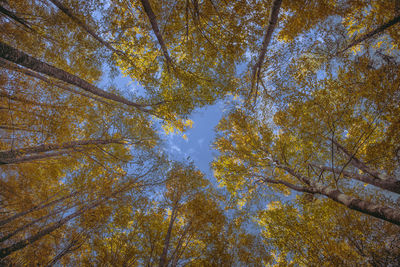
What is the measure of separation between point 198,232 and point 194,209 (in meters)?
0.92

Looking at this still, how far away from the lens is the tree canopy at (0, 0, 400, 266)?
4.45 meters

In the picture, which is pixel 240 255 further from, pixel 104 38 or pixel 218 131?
pixel 104 38

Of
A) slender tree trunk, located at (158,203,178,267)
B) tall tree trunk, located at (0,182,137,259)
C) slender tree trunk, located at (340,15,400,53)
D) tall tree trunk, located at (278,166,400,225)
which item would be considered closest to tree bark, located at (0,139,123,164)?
tall tree trunk, located at (0,182,137,259)

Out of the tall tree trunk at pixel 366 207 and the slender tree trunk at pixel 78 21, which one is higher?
the slender tree trunk at pixel 78 21

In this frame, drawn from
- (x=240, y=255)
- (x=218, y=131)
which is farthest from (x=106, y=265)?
(x=218, y=131)

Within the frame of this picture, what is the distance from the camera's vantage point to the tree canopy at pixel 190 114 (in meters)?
4.45

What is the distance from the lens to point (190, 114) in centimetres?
674

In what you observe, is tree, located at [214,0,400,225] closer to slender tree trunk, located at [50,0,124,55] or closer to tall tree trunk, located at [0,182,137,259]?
tall tree trunk, located at [0,182,137,259]

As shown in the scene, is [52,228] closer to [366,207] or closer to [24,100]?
[24,100]

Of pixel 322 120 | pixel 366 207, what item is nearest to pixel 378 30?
pixel 322 120

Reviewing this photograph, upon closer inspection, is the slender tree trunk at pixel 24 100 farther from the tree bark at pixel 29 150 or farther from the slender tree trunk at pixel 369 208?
the slender tree trunk at pixel 369 208

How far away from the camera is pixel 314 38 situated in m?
4.98

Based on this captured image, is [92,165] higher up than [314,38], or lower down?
lower down

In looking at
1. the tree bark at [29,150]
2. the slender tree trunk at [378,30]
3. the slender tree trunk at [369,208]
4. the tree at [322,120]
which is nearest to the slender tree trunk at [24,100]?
the tree bark at [29,150]
